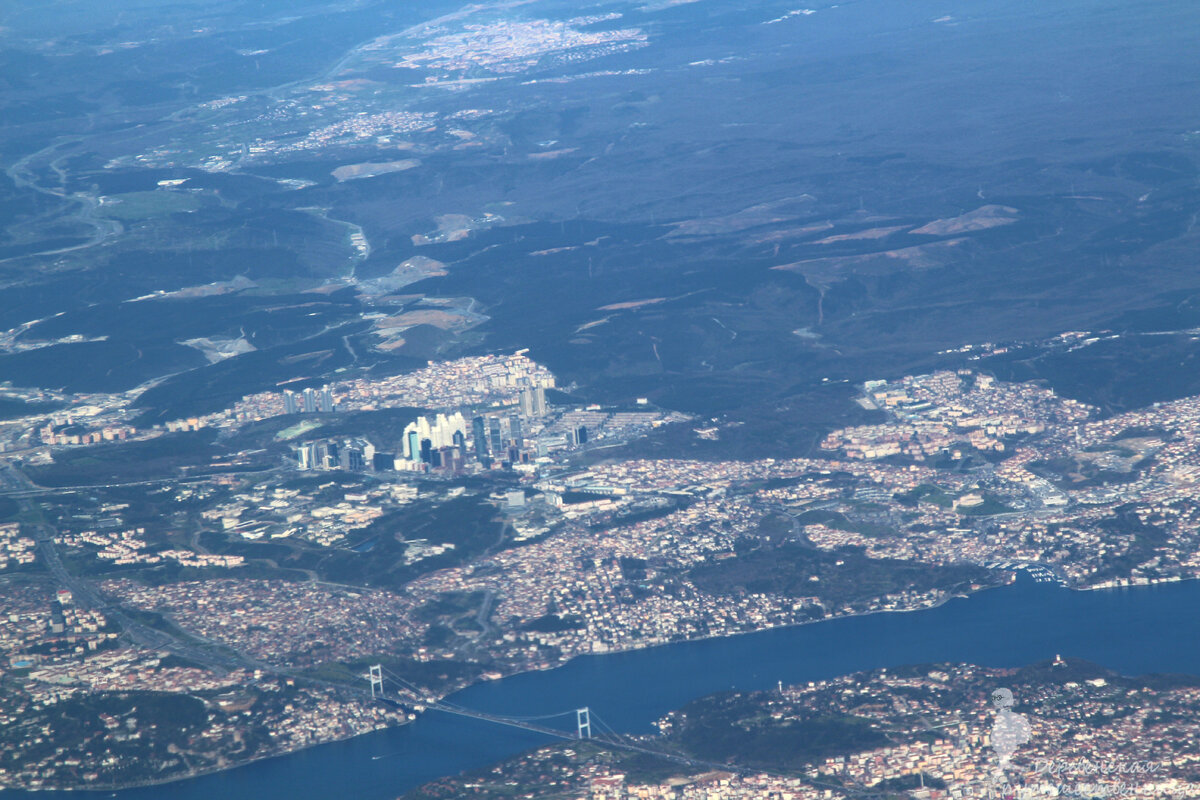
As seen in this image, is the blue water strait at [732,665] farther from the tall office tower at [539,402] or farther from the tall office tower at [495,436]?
the tall office tower at [539,402]

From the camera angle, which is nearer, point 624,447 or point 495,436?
point 624,447

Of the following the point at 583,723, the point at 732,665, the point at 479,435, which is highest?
the point at 583,723

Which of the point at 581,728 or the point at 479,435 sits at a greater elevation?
the point at 581,728

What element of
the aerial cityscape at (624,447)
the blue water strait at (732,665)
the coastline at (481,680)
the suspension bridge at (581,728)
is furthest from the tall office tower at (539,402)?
the suspension bridge at (581,728)

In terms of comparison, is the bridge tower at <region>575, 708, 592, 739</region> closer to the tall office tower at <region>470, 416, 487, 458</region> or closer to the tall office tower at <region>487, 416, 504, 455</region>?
the tall office tower at <region>470, 416, 487, 458</region>

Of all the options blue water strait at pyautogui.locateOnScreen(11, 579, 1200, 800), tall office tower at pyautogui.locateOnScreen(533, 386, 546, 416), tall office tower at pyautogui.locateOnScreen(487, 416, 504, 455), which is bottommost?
tall office tower at pyautogui.locateOnScreen(533, 386, 546, 416)

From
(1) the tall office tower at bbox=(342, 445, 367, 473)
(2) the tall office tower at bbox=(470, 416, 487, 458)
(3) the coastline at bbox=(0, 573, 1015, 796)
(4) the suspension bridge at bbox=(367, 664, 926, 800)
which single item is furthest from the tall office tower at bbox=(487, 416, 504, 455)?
(4) the suspension bridge at bbox=(367, 664, 926, 800)

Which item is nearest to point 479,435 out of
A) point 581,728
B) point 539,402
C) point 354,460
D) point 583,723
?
point 354,460

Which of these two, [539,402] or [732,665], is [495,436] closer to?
[539,402]
